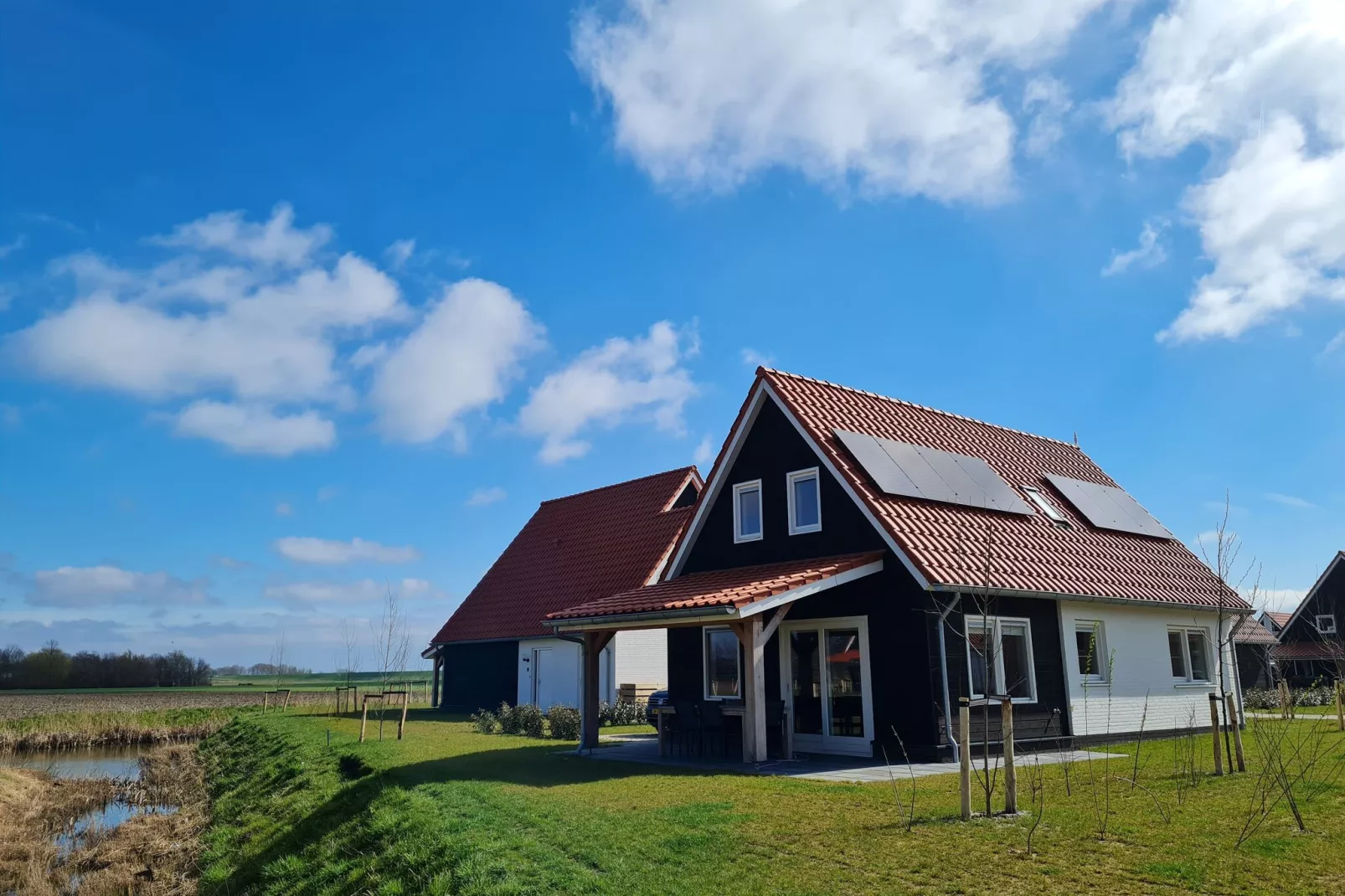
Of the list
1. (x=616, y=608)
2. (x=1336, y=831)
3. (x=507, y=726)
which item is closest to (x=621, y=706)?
(x=507, y=726)

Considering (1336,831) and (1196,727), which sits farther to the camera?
(1196,727)

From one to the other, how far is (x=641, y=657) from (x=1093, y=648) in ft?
41.3

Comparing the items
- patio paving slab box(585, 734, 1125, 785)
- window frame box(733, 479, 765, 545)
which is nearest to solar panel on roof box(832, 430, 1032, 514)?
window frame box(733, 479, 765, 545)

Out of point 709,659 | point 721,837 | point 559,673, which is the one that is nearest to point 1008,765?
point 721,837

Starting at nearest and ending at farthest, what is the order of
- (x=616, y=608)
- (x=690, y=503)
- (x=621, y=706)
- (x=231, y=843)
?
(x=231, y=843) < (x=616, y=608) < (x=621, y=706) < (x=690, y=503)

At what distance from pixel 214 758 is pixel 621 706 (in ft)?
32.2

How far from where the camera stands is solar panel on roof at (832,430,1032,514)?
16.5 metres

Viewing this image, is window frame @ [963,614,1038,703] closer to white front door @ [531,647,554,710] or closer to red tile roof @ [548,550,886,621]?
red tile roof @ [548,550,886,621]

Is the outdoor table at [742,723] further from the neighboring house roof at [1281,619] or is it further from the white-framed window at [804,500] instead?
the neighboring house roof at [1281,619]

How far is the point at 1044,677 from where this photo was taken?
16062mm

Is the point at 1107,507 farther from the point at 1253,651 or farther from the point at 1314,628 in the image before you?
the point at 1314,628

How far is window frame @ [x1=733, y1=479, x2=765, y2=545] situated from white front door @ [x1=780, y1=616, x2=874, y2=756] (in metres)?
2.14

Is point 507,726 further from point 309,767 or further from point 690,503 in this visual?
point 690,503

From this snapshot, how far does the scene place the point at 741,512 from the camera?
1844 centimetres
